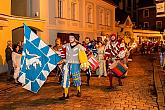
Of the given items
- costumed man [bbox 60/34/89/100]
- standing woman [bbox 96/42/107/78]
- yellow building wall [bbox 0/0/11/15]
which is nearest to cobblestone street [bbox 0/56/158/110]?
costumed man [bbox 60/34/89/100]

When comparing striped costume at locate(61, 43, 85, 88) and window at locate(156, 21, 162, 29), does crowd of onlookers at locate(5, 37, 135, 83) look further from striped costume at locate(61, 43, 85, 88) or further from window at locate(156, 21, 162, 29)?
window at locate(156, 21, 162, 29)

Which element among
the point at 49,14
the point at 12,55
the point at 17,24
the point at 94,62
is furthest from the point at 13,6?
the point at 94,62

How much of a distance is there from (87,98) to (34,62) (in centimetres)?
200

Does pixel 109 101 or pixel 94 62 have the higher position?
pixel 94 62

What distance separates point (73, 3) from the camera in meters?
22.2

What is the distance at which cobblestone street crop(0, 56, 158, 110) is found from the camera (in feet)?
25.1

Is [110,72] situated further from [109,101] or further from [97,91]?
[109,101]

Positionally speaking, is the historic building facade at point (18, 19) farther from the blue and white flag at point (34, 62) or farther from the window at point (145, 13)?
the window at point (145, 13)

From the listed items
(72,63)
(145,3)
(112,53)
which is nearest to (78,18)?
(112,53)

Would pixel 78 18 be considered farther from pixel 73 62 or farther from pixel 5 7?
pixel 73 62

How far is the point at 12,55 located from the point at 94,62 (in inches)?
145

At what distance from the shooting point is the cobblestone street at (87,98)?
7.66 metres

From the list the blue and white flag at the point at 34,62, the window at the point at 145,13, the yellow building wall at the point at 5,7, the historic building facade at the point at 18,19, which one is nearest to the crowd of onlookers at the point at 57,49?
the historic building facade at the point at 18,19

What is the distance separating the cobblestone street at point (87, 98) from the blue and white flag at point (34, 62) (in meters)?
0.64
